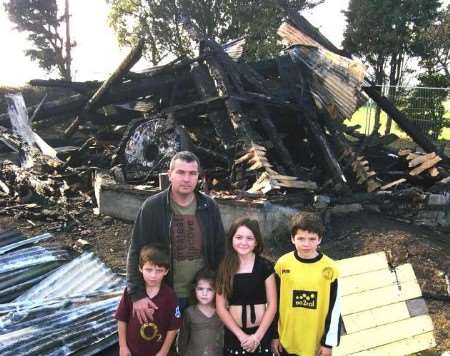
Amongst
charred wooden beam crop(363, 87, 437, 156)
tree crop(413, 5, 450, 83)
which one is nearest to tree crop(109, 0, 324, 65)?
tree crop(413, 5, 450, 83)

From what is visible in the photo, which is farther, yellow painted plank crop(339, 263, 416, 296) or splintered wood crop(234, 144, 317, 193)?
splintered wood crop(234, 144, 317, 193)

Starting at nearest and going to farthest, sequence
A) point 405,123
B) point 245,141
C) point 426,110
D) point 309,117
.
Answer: point 245,141 → point 309,117 → point 405,123 → point 426,110

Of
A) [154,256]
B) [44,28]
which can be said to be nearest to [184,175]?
[154,256]

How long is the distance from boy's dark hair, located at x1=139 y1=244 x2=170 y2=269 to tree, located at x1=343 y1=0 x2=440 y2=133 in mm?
22695

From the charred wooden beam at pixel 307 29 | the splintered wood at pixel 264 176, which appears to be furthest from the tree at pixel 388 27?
the splintered wood at pixel 264 176

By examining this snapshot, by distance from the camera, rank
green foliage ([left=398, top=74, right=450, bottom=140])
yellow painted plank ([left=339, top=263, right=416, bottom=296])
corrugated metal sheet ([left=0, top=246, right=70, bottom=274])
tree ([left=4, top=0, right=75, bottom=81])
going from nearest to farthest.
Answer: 1. yellow painted plank ([left=339, top=263, right=416, bottom=296])
2. corrugated metal sheet ([left=0, top=246, right=70, bottom=274])
3. green foliage ([left=398, top=74, right=450, bottom=140])
4. tree ([left=4, top=0, right=75, bottom=81])

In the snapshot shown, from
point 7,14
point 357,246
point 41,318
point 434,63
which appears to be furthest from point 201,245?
point 7,14

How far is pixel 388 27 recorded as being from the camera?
2311cm

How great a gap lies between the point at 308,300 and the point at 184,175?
1.15 meters

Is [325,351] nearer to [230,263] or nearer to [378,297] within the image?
[230,263]

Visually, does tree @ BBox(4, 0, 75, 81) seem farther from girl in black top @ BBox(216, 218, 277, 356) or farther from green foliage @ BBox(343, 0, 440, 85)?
girl in black top @ BBox(216, 218, 277, 356)

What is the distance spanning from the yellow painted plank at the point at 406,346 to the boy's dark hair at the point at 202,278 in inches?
81.3

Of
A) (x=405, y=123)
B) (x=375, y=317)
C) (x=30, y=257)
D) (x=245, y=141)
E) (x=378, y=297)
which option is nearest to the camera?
(x=375, y=317)

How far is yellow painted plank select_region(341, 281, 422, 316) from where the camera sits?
4.41m
